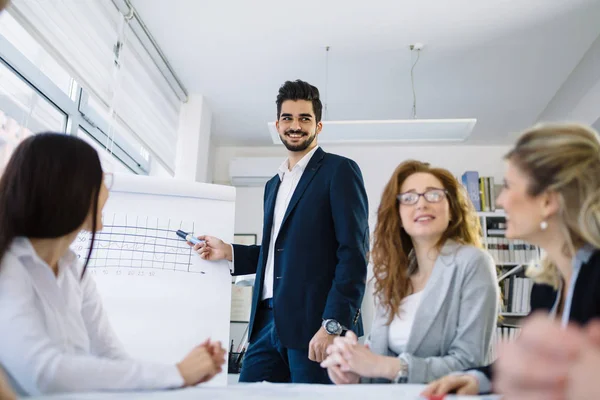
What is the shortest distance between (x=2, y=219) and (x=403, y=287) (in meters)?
0.81

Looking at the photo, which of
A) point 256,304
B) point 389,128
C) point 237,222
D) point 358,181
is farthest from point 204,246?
point 237,222

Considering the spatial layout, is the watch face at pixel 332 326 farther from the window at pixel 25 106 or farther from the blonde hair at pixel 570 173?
the window at pixel 25 106

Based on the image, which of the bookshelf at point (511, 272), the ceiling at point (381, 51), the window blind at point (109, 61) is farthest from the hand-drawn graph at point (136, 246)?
the bookshelf at point (511, 272)

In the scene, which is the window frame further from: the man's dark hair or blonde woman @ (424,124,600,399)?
blonde woman @ (424,124,600,399)

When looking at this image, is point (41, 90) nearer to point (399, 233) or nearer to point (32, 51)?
point (32, 51)

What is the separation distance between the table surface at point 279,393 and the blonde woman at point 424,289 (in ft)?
0.29

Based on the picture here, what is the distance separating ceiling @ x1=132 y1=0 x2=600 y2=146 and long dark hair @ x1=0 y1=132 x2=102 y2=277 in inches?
86.4

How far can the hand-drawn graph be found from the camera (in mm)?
1577

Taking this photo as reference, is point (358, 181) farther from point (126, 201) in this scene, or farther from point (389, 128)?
point (389, 128)

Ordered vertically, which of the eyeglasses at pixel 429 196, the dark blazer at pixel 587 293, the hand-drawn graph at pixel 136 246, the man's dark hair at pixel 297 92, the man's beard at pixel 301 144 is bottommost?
the dark blazer at pixel 587 293

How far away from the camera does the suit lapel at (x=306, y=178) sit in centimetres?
173

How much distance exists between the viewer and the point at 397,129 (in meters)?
3.14

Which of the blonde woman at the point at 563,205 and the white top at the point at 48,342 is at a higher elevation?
the blonde woman at the point at 563,205

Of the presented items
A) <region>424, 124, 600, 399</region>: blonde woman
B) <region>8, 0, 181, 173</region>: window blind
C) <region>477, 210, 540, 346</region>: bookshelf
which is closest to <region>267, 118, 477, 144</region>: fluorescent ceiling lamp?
<region>8, 0, 181, 173</region>: window blind
